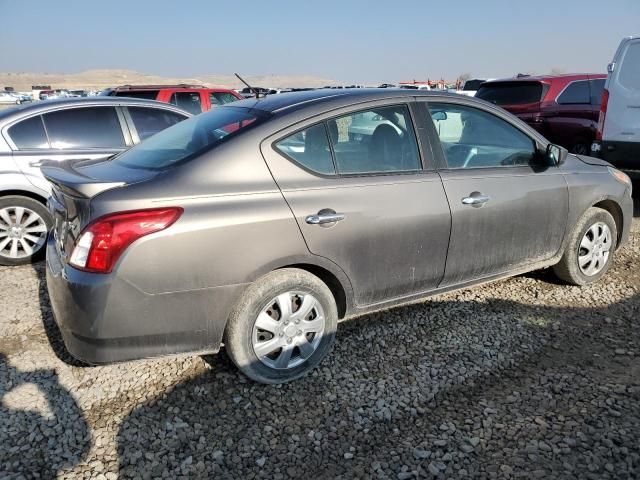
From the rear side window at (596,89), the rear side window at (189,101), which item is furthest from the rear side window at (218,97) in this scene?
the rear side window at (596,89)

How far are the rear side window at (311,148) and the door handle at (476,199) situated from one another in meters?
0.98

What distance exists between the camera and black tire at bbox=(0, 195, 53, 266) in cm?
500

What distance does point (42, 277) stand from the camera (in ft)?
15.5

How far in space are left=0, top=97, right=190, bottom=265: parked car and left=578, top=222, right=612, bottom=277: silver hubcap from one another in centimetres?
436

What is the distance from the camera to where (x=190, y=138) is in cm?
320

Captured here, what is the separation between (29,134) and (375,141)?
3659 mm

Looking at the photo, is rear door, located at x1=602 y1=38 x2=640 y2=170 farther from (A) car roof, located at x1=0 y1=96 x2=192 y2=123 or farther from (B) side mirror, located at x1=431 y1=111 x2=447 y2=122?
(A) car roof, located at x1=0 y1=96 x2=192 y2=123

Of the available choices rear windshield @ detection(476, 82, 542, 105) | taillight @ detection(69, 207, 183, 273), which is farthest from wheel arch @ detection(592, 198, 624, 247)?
rear windshield @ detection(476, 82, 542, 105)

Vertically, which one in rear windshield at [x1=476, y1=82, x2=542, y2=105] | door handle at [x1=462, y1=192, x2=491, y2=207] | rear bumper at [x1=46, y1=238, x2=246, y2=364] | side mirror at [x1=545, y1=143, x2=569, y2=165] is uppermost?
rear windshield at [x1=476, y1=82, x2=542, y2=105]

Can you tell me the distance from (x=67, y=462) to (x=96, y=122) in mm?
3967

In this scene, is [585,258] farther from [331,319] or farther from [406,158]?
[331,319]

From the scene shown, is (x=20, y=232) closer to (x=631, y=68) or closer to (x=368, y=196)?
(x=368, y=196)

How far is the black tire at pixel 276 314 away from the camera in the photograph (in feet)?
9.32

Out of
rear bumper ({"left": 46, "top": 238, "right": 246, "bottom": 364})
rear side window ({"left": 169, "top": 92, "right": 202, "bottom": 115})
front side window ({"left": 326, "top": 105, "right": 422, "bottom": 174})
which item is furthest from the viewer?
rear side window ({"left": 169, "top": 92, "right": 202, "bottom": 115})
